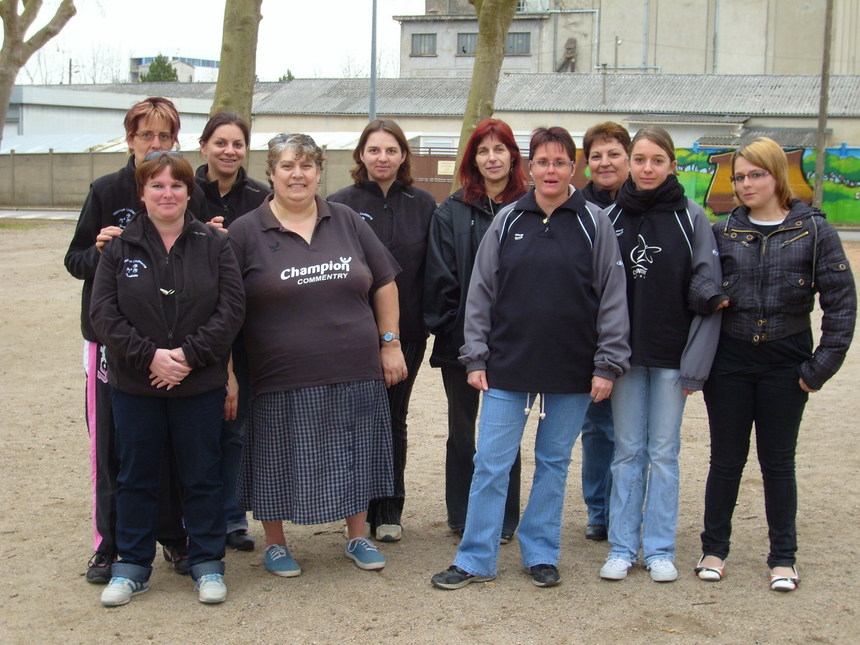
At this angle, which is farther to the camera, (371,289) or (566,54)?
(566,54)

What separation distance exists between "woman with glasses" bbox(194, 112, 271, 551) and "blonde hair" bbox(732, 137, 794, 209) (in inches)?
94.2

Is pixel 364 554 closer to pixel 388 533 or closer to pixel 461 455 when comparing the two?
pixel 388 533

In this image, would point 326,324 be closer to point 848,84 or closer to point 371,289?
point 371,289

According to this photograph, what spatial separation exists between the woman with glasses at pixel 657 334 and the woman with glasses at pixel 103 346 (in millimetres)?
2082

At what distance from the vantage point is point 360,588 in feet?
14.9

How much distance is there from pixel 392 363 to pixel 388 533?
99 centimetres

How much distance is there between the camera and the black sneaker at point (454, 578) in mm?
4500

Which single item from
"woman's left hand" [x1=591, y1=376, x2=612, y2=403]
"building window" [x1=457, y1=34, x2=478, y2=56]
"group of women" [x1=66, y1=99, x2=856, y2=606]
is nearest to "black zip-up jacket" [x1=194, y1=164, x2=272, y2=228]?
"group of women" [x1=66, y1=99, x2=856, y2=606]

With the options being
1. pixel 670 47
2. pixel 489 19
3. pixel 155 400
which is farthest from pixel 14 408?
pixel 670 47

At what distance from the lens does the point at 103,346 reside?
14.8ft

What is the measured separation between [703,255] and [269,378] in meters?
2.05

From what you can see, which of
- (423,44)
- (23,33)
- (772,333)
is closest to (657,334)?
(772,333)

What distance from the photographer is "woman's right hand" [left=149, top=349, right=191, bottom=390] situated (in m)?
4.14

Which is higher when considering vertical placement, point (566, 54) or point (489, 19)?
point (566, 54)
